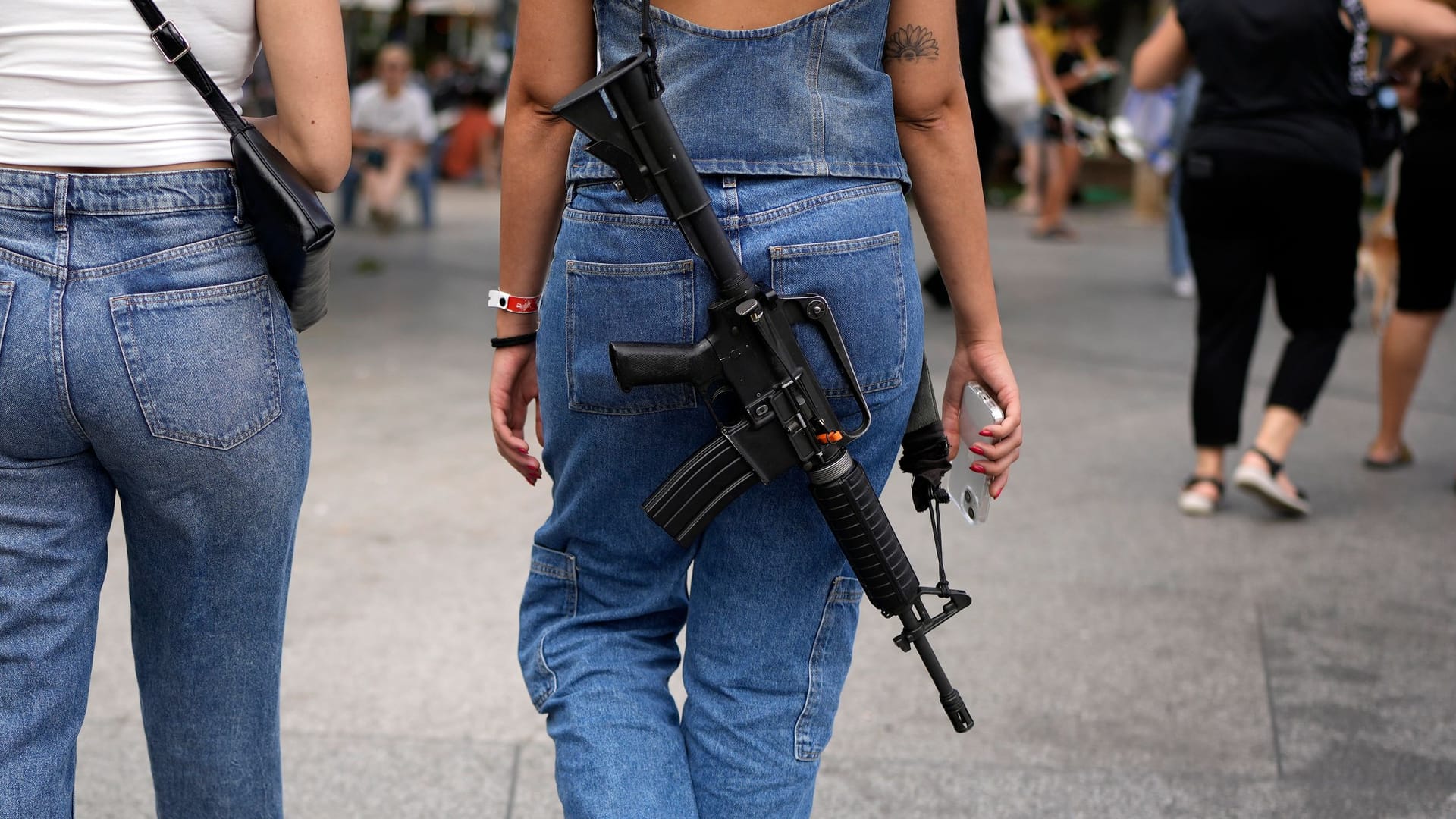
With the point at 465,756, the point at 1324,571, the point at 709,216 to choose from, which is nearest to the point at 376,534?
the point at 465,756

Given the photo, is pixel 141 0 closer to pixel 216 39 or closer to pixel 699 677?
pixel 216 39

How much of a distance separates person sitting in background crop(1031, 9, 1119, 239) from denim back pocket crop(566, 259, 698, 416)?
36.7 ft

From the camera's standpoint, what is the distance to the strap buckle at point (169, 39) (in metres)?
1.74

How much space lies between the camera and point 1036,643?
3.87 metres

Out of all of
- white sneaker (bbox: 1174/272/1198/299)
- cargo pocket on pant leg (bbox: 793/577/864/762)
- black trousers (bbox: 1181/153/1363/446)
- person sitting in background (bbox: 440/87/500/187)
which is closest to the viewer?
cargo pocket on pant leg (bbox: 793/577/864/762)

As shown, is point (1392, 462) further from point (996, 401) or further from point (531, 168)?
point (531, 168)

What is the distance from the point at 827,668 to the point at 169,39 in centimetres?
111

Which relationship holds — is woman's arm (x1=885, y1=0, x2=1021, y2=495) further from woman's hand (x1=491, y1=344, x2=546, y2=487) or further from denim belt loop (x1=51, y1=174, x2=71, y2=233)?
denim belt loop (x1=51, y1=174, x2=71, y2=233)

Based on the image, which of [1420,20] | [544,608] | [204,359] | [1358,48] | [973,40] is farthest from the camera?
[973,40]

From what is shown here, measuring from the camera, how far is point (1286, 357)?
4.98 metres

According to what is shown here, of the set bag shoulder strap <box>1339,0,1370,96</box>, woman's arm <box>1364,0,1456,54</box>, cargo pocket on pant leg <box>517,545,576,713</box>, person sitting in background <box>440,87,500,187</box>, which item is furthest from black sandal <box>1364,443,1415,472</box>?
person sitting in background <box>440,87,500,187</box>

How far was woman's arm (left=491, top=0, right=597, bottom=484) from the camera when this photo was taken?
1854 mm

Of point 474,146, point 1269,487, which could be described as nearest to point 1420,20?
point 1269,487

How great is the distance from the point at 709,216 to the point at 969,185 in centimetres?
44
